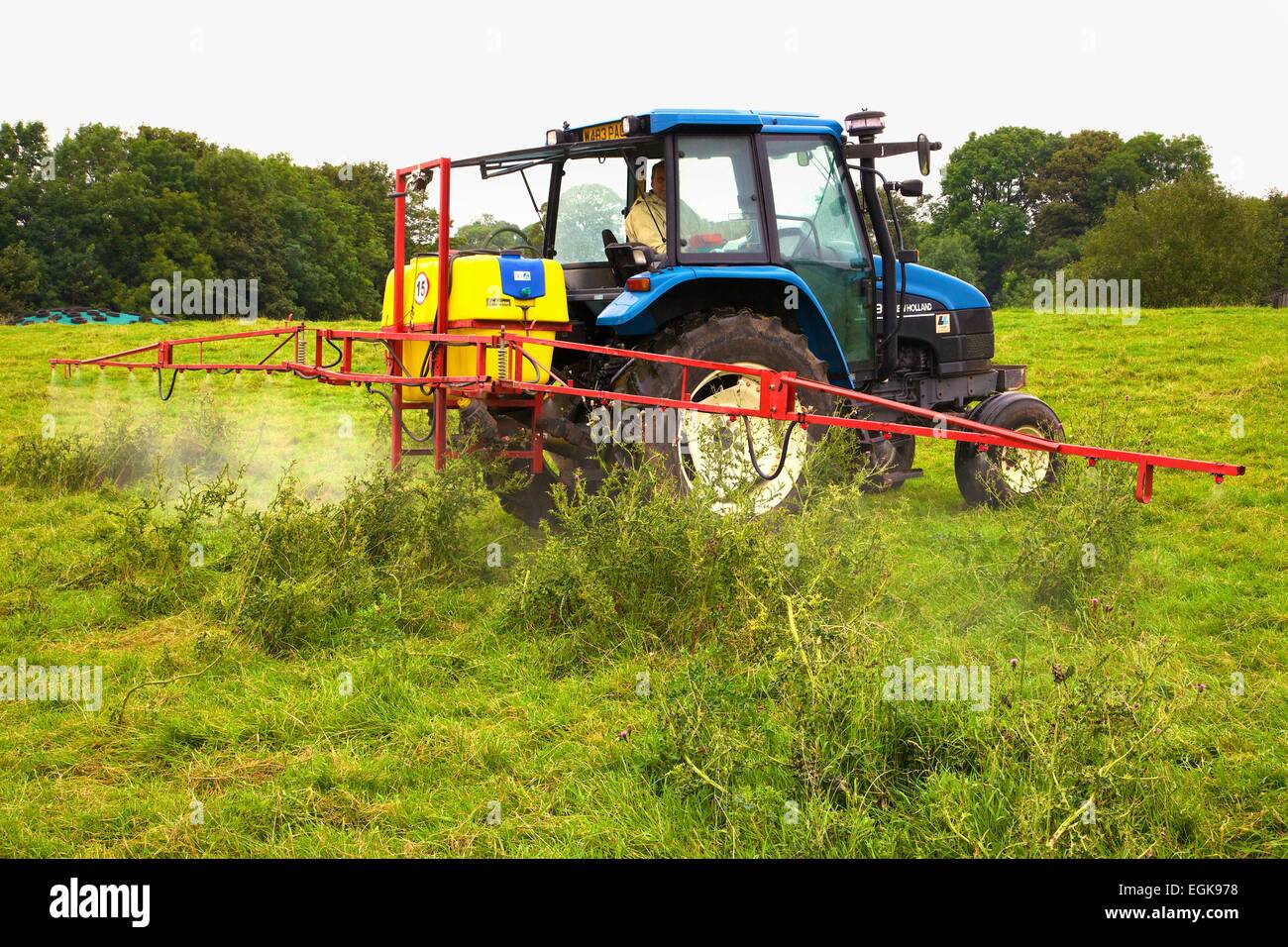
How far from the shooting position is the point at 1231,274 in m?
47.3

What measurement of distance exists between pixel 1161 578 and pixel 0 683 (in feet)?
18.9

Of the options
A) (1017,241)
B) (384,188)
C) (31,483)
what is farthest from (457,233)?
(1017,241)

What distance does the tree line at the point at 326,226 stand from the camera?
133ft

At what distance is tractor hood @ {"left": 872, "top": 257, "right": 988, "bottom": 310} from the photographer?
29.5 feet

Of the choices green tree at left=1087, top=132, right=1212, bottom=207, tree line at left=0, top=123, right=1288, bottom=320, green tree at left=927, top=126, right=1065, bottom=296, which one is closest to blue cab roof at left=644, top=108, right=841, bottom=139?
tree line at left=0, top=123, right=1288, bottom=320

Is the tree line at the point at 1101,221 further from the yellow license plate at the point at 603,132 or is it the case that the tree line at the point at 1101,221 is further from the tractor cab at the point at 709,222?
the yellow license plate at the point at 603,132

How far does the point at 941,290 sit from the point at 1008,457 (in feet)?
4.90

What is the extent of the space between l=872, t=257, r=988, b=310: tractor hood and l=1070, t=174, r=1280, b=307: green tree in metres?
39.2

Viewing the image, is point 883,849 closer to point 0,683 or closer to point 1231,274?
point 0,683

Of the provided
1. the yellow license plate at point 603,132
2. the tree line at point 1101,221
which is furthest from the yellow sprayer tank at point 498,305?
the tree line at point 1101,221

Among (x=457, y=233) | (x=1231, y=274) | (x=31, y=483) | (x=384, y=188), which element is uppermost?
(x=384, y=188)

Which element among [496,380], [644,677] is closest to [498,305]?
[496,380]

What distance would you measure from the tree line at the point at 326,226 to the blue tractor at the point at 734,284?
22.5 meters

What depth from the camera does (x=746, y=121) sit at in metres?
7.29
